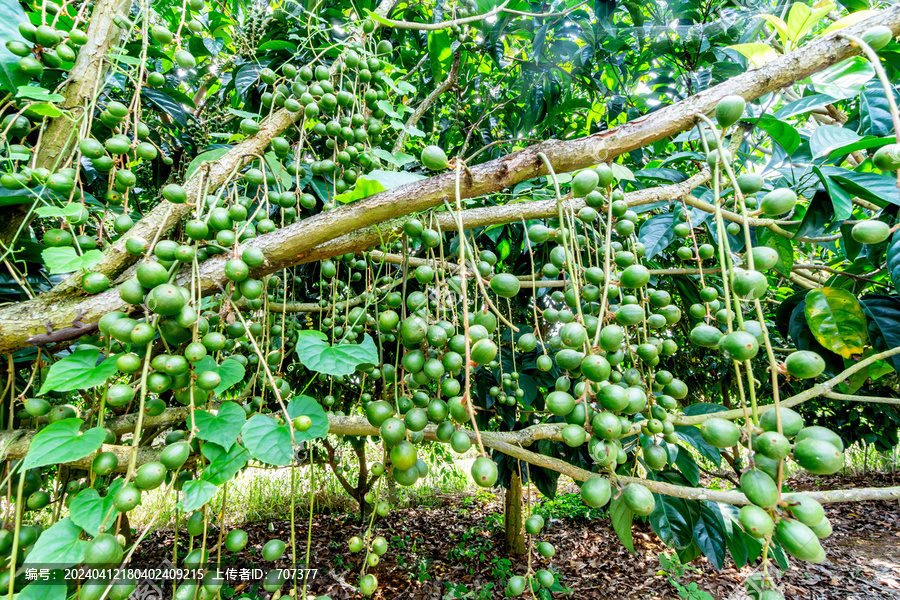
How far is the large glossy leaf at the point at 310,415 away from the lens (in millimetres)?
899

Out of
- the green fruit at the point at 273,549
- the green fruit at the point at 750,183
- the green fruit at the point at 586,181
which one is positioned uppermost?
the green fruit at the point at 586,181

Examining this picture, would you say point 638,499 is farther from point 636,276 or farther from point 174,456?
point 174,456

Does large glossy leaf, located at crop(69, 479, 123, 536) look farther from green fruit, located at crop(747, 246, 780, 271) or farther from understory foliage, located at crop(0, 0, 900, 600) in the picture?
green fruit, located at crop(747, 246, 780, 271)

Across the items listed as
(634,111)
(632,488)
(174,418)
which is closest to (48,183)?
(174,418)

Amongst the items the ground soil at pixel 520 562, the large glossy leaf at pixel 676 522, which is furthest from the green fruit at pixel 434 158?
the ground soil at pixel 520 562

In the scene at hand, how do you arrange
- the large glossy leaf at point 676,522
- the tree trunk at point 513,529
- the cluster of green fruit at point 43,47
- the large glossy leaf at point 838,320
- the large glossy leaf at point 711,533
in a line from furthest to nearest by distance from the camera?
the tree trunk at point 513,529 → the large glossy leaf at point 711,533 → the large glossy leaf at point 676,522 → the large glossy leaf at point 838,320 → the cluster of green fruit at point 43,47

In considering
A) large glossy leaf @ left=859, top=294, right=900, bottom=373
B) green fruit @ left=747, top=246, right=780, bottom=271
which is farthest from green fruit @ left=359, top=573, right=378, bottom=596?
large glossy leaf @ left=859, top=294, right=900, bottom=373

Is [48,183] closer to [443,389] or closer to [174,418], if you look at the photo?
[174,418]

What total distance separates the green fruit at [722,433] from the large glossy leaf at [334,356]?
2.14 feet

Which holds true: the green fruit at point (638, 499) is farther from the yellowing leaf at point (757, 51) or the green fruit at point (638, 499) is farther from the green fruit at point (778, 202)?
the yellowing leaf at point (757, 51)

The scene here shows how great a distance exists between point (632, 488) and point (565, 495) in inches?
236

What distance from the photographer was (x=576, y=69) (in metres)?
2.68

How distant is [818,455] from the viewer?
1.86ft

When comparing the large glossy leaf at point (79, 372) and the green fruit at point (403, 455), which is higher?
the large glossy leaf at point (79, 372)
